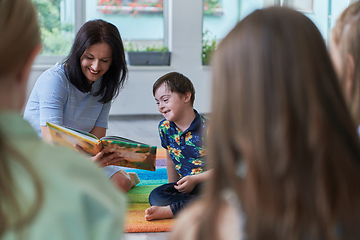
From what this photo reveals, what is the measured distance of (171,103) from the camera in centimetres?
177

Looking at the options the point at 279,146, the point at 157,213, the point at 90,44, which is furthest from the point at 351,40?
the point at 90,44

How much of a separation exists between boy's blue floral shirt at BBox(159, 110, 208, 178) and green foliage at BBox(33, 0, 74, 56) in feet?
10.1

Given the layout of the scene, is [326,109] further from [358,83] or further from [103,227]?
[358,83]

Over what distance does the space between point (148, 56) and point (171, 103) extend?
283 cm

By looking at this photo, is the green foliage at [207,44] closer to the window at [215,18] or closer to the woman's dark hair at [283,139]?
the window at [215,18]

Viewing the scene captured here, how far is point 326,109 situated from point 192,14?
4183 millimetres

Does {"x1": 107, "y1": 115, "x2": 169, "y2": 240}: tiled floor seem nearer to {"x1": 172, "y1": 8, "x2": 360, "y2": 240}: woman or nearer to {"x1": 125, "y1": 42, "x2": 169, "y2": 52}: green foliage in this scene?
{"x1": 125, "y1": 42, "x2": 169, "y2": 52}: green foliage

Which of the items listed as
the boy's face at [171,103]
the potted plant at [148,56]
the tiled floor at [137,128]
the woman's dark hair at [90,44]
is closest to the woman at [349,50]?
the boy's face at [171,103]

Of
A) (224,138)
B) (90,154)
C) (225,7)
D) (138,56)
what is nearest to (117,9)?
(138,56)

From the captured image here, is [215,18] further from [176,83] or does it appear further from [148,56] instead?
[176,83]

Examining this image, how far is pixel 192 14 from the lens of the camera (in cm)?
450

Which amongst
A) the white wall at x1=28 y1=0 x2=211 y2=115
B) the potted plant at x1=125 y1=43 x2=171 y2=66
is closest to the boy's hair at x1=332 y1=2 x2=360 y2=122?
the white wall at x1=28 y1=0 x2=211 y2=115

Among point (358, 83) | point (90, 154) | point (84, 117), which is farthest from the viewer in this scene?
point (84, 117)

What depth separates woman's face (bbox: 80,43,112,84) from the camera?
1718 mm
